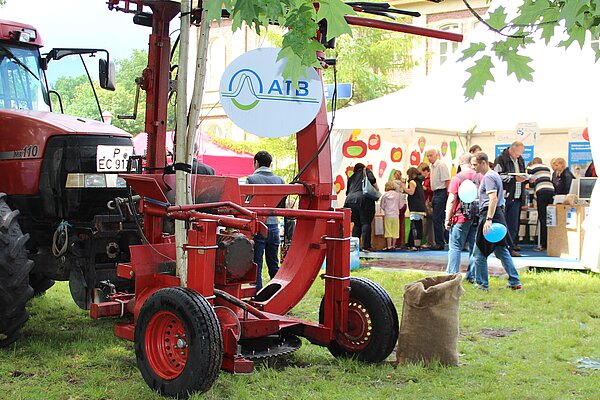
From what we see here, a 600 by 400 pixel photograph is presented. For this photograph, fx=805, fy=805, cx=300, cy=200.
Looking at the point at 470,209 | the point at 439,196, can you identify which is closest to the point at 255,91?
the point at 470,209

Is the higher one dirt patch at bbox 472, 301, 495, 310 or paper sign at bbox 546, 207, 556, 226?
paper sign at bbox 546, 207, 556, 226

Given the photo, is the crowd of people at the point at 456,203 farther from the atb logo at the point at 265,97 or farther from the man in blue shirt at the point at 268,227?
the atb logo at the point at 265,97

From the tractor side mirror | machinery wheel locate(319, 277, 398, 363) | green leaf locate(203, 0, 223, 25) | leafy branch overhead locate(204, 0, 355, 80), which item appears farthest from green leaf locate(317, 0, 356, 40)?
the tractor side mirror

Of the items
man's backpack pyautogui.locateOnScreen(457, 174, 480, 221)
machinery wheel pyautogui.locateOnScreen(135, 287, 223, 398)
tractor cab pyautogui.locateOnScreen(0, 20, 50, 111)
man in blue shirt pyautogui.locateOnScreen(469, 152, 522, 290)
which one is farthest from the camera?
man's backpack pyautogui.locateOnScreen(457, 174, 480, 221)

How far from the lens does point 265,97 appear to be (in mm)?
6176

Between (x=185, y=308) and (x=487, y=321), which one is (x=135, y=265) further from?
(x=487, y=321)

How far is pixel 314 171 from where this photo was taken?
6.45 metres

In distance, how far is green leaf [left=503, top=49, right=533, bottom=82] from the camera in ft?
15.9

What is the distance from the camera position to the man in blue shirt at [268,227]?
29.0 feet

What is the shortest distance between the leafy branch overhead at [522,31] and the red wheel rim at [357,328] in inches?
84.5

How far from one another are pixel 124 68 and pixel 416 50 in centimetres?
5722

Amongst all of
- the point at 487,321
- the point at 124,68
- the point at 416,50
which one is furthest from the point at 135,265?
the point at 124,68

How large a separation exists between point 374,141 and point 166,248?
1152 centimetres

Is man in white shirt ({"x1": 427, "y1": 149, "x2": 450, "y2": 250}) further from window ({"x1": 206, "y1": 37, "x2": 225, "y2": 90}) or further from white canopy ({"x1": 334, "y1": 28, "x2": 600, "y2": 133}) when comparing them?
Result: window ({"x1": 206, "y1": 37, "x2": 225, "y2": 90})
